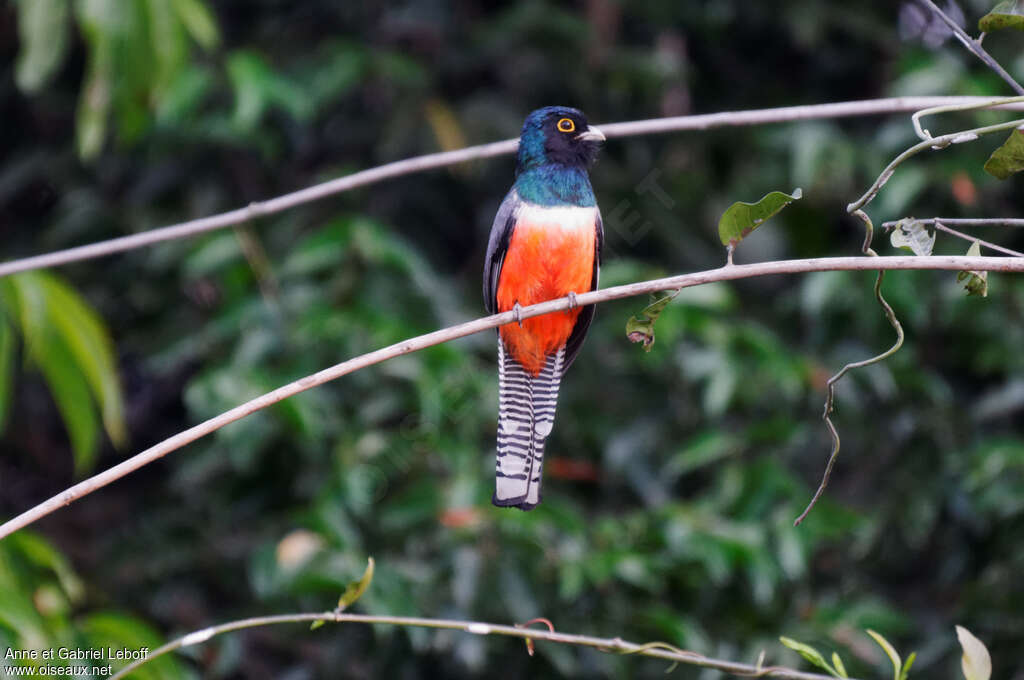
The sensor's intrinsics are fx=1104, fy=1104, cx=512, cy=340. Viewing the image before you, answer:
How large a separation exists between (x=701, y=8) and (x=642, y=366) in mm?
2053

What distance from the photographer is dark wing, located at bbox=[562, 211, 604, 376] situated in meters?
3.32

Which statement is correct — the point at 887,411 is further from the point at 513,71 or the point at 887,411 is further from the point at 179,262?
the point at 179,262

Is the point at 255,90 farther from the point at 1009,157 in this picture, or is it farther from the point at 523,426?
the point at 1009,157

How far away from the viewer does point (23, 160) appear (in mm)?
5684

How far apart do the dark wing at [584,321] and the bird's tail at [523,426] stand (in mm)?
33

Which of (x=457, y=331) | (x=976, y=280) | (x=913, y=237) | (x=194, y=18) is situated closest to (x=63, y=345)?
(x=194, y=18)

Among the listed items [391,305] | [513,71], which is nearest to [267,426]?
[391,305]

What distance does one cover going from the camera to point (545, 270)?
126 inches

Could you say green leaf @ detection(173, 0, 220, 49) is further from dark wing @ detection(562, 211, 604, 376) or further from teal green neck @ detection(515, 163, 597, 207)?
dark wing @ detection(562, 211, 604, 376)

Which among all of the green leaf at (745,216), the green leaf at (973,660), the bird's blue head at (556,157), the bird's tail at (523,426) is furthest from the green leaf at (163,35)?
the green leaf at (973,660)

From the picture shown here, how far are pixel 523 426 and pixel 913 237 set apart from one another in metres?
1.28

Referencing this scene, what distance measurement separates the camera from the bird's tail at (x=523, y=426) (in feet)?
8.87

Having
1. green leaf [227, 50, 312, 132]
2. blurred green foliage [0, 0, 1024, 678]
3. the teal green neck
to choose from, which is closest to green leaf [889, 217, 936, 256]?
the teal green neck

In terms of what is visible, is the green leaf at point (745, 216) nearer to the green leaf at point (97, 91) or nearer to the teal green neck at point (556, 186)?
the teal green neck at point (556, 186)
